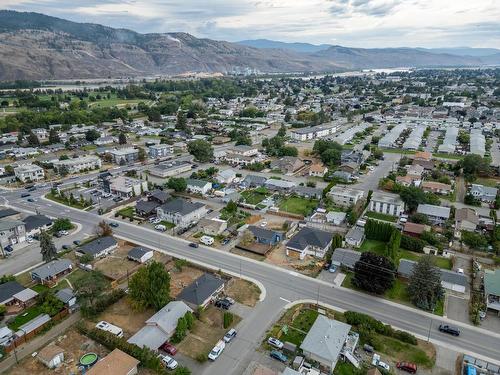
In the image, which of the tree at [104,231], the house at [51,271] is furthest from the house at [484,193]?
the house at [51,271]

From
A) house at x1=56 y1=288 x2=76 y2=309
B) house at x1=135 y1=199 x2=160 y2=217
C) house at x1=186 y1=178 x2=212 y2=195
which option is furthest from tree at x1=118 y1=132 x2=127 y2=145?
house at x1=56 y1=288 x2=76 y2=309

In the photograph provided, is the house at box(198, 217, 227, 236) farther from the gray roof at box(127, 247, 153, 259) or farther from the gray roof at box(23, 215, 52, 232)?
the gray roof at box(23, 215, 52, 232)

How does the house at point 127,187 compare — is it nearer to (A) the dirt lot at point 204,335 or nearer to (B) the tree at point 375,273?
(A) the dirt lot at point 204,335

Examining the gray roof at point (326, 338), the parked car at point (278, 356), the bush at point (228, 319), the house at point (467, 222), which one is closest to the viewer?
the gray roof at point (326, 338)

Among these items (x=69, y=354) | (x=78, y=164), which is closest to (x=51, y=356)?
(x=69, y=354)

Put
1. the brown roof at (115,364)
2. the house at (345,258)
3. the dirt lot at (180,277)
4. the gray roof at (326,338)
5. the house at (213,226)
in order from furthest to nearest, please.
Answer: the house at (213,226) < the house at (345,258) < the dirt lot at (180,277) < the gray roof at (326,338) < the brown roof at (115,364)

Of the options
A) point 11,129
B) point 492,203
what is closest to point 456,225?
point 492,203
